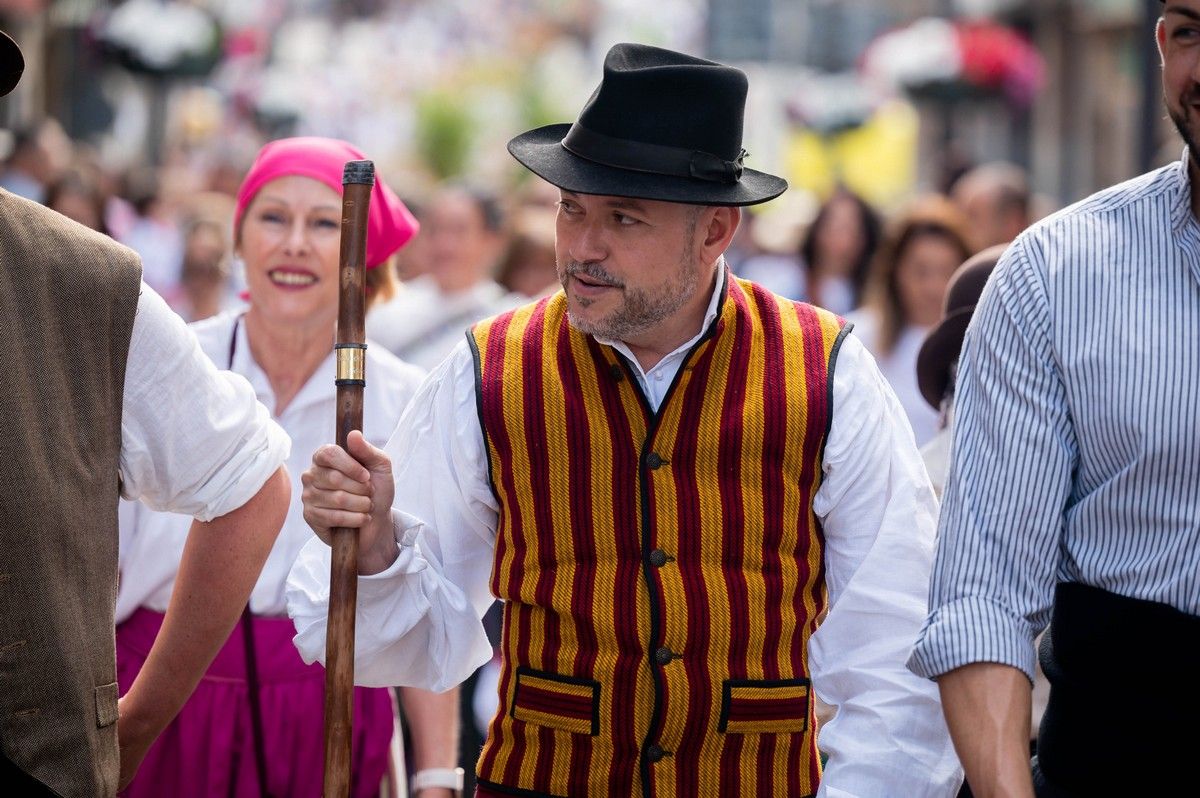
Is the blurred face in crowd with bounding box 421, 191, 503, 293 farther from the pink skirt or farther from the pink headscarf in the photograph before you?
the pink skirt

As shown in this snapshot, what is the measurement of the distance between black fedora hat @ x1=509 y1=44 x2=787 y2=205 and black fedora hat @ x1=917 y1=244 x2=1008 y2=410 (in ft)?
4.10

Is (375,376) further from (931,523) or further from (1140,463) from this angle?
(1140,463)

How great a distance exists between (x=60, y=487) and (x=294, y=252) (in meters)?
2.09

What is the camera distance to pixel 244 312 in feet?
16.3

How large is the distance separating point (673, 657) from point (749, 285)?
79cm

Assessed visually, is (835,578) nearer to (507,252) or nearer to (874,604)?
(874,604)

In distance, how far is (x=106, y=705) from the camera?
299cm

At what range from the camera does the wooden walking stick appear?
3324mm

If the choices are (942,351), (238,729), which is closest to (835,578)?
(942,351)

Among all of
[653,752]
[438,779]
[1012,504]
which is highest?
[1012,504]

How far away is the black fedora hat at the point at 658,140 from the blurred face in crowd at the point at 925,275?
3926 millimetres

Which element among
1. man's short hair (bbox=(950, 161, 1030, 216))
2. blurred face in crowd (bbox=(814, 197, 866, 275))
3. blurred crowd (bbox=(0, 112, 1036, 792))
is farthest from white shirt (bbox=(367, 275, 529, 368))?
man's short hair (bbox=(950, 161, 1030, 216))

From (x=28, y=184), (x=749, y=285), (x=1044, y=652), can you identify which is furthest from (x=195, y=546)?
(x=28, y=184)

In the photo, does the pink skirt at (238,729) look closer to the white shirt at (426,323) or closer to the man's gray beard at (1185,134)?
the man's gray beard at (1185,134)
